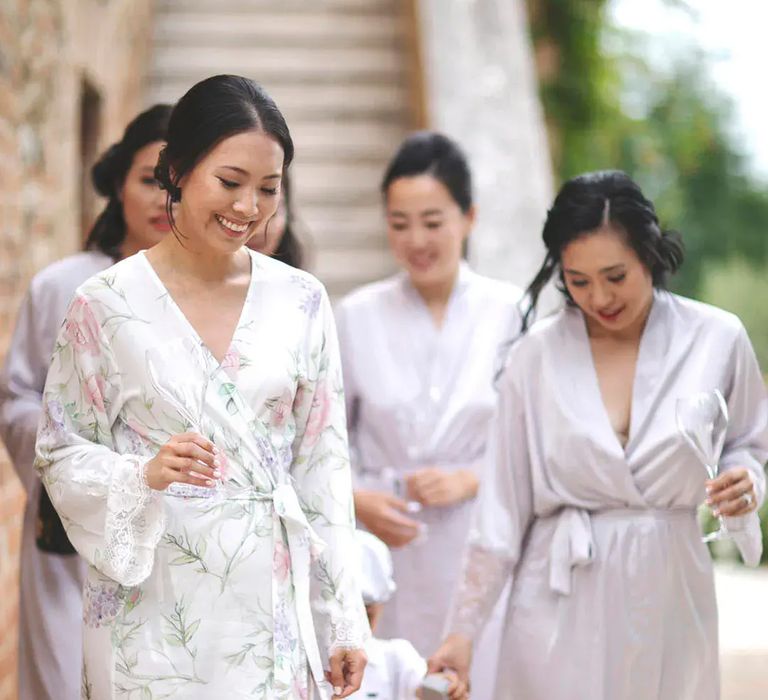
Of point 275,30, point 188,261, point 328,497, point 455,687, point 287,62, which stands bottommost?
point 455,687

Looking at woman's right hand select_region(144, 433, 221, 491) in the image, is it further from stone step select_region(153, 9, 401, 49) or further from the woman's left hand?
stone step select_region(153, 9, 401, 49)

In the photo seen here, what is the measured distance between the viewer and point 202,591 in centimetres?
237

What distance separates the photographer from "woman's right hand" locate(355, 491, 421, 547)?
3945mm

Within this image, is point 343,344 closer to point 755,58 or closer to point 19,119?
point 19,119

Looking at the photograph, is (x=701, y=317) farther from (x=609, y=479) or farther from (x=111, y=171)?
(x=111, y=171)

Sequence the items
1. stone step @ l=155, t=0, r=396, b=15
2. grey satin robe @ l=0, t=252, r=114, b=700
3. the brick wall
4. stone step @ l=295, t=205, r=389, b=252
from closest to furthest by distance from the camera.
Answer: grey satin robe @ l=0, t=252, r=114, b=700, the brick wall, stone step @ l=295, t=205, r=389, b=252, stone step @ l=155, t=0, r=396, b=15

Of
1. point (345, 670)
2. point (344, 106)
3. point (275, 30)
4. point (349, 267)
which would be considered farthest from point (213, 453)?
point (275, 30)

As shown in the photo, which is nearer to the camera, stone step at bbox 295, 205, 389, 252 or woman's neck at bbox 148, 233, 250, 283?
woman's neck at bbox 148, 233, 250, 283

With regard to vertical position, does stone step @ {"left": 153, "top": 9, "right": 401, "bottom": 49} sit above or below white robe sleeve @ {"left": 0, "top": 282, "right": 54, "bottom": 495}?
above

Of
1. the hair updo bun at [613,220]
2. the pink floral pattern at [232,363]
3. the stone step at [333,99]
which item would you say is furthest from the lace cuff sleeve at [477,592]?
the stone step at [333,99]

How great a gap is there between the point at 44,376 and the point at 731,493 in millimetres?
1726

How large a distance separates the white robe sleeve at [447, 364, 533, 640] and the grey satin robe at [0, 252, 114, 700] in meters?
0.95

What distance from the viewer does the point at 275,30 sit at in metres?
9.27

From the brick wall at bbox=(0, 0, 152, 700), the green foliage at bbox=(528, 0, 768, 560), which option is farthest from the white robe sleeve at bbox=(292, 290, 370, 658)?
the green foliage at bbox=(528, 0, 768, 560)
